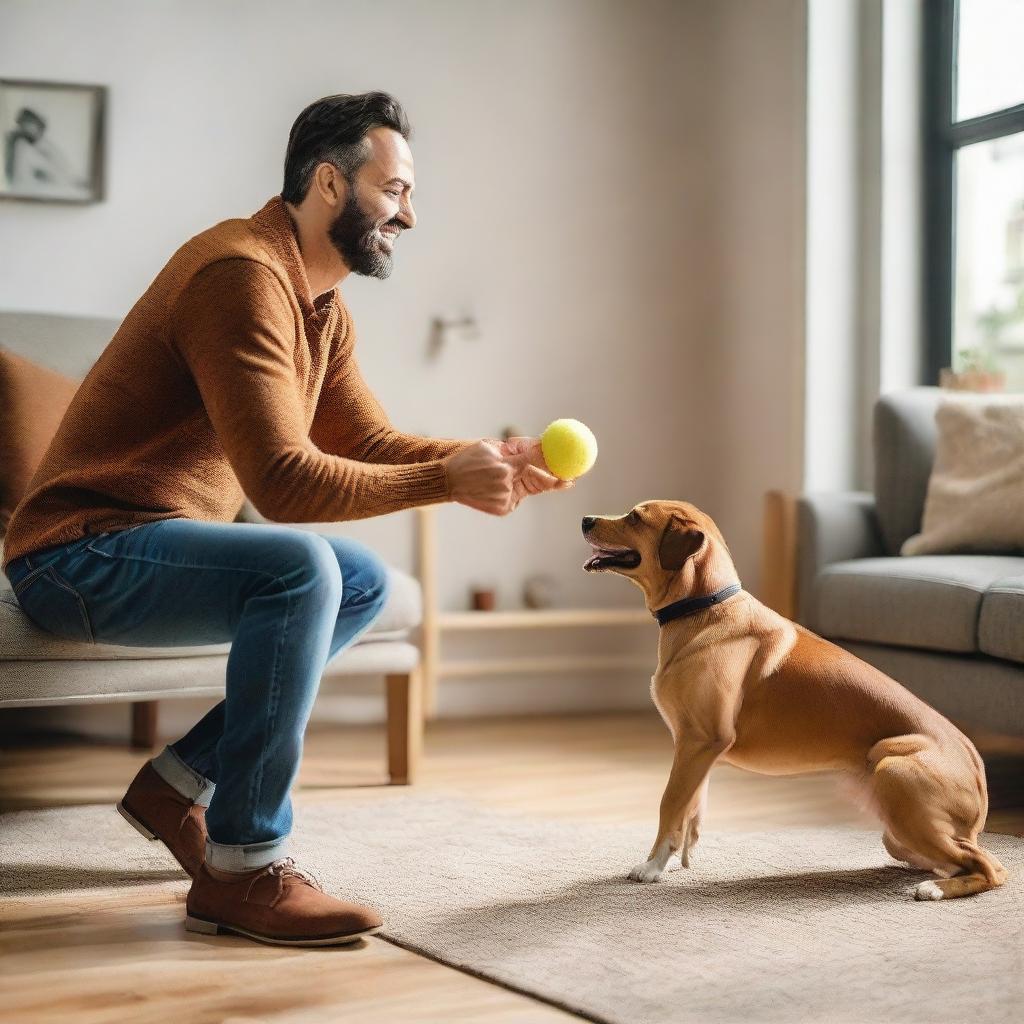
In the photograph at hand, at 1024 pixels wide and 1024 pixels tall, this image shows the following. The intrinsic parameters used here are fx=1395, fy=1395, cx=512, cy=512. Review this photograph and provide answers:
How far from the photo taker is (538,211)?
12.6 ft

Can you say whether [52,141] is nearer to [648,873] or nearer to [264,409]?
[264,409]

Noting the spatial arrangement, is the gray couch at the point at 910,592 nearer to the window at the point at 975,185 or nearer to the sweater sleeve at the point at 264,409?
the window at the point at 975,185

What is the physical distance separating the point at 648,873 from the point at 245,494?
2.64 feet

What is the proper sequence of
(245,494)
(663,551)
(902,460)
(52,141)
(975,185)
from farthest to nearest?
(975,185)
(52,141)
(902,460)
(663,551)
(245,494)

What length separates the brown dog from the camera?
1.92 meters

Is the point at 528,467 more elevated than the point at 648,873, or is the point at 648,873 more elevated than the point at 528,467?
the point at 528,467

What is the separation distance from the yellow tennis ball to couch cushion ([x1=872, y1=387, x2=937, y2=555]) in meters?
1.41

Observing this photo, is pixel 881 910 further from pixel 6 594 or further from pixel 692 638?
pixel 6 594

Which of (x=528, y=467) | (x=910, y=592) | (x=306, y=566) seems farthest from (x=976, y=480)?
(x=306, y=566)

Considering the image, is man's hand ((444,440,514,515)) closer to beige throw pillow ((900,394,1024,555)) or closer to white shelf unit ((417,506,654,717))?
beige throw pillow ((900,394,1024,555))

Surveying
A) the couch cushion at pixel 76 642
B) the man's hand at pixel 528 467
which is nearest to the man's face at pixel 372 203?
the man's hand at pixel 528 467

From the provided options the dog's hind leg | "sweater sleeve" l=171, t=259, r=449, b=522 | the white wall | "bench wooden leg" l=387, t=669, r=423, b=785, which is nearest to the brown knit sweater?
"sweater sleeve" l=171, t=259, r=449, b=522

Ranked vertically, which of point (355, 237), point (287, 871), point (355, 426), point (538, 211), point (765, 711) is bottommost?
point (287, 871)

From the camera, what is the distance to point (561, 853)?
2229mm
